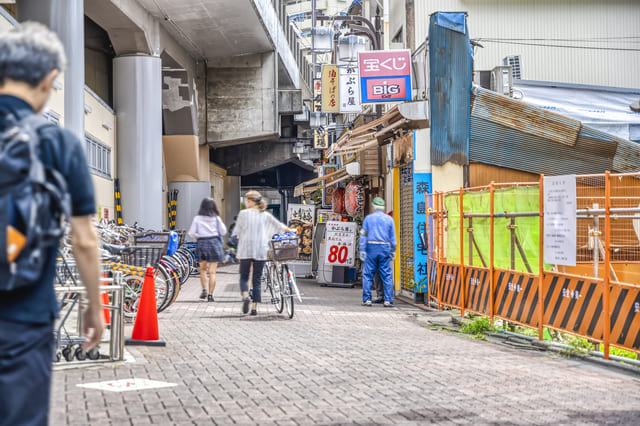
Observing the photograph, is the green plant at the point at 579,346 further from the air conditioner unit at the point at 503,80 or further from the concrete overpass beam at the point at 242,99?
the concrete overpass beam at the point at 242,99

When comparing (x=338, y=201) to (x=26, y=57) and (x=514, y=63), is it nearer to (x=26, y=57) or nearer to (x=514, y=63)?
(x=514, y=63)

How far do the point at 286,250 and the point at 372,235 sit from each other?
341 cm

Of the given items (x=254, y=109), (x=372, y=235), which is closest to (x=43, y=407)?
(x=372, y=235)

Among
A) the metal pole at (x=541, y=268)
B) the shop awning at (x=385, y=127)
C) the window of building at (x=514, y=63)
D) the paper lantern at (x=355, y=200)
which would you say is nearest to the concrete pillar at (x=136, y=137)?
the shop awning at (x=385, y=127)

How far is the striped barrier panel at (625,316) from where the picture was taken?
7.65m

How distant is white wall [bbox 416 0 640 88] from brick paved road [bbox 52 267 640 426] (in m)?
12.6

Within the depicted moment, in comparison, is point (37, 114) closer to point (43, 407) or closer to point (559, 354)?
point (43, 407)

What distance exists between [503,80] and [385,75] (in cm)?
297

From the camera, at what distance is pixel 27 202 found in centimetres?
265

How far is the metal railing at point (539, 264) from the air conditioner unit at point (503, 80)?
480cm

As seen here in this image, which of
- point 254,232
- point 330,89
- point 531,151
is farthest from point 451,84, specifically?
point 330,89

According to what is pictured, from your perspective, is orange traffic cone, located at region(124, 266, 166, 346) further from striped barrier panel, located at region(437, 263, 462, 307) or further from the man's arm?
the man's arm

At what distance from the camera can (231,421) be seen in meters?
5.35

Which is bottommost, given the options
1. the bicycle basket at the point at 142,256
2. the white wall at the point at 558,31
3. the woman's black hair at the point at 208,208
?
the bicycle basket at the point at 142,256
